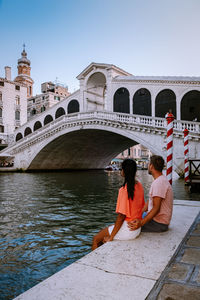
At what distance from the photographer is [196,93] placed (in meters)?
16.7

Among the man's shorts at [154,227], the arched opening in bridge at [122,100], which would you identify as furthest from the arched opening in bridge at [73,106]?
the man's shorts at [154,227]

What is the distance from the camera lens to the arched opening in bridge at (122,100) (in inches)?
808

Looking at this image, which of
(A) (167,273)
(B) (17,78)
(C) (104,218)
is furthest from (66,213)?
(B) (17,78)

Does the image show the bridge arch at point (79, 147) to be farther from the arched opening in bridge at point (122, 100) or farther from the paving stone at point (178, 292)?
the paving stone at point (178, 292)

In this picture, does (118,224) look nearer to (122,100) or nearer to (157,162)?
(157,162)

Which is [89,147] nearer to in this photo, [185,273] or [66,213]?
[66,213]

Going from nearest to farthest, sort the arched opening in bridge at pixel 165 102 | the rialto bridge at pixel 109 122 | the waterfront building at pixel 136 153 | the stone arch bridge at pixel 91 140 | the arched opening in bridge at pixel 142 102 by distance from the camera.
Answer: the stone arch bridge at pixel 91 140 < the rialto bridge at pixel 109 122 < the arched opening in bridge at pixel 165 102 < the arched opening in bridge at pixel 142 102 < the waterfront building at pixel 136 153

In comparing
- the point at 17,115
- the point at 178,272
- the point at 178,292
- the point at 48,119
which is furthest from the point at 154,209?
the point at 17,115

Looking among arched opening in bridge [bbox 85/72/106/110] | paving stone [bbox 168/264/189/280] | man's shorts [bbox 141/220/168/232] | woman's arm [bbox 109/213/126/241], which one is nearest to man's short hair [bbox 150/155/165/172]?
man's shorts [bbox 141/220/168/232]

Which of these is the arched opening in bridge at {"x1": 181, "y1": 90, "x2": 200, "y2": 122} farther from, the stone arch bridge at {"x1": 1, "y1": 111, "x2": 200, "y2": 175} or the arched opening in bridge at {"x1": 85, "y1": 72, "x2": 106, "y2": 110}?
the arched opening in bridge at {"x1": 85, "y1": 72, "x2": 106, "y2": 110}

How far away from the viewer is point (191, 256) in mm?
2250

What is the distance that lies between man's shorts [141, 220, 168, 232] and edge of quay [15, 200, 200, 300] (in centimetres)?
14

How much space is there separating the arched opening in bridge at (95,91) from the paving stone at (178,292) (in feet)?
74.8

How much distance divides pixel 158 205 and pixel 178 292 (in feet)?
4.09
